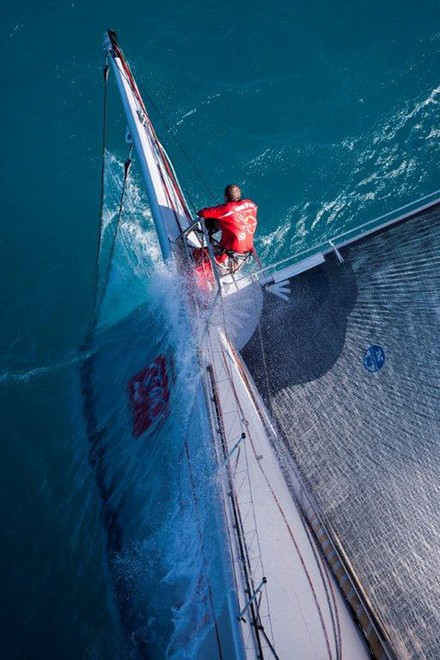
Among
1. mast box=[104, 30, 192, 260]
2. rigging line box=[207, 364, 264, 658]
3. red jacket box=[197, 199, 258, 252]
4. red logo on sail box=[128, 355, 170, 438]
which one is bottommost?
rigging line box=[207, 364, 264, 658]

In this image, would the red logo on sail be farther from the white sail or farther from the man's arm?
the man's arm

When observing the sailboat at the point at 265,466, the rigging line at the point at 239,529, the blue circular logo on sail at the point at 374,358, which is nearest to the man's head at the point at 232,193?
the sailboat at the point at 265,466

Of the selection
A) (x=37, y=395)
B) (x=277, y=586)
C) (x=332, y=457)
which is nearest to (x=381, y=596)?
(x=277, y=586)

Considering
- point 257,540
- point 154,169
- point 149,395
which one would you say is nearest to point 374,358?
point 257,540

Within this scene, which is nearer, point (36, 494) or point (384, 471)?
point (384, 471)

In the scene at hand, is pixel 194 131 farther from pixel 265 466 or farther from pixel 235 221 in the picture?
pixel 265 466

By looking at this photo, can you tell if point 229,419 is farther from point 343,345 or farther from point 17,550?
point 17,550

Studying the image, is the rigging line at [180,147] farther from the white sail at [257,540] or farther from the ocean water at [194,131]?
the white sail at [257,540]

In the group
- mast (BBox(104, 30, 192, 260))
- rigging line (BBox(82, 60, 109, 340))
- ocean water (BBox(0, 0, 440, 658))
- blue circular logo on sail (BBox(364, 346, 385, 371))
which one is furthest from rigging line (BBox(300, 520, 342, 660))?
rigging line (BBox(82, 60, 109, 340))
